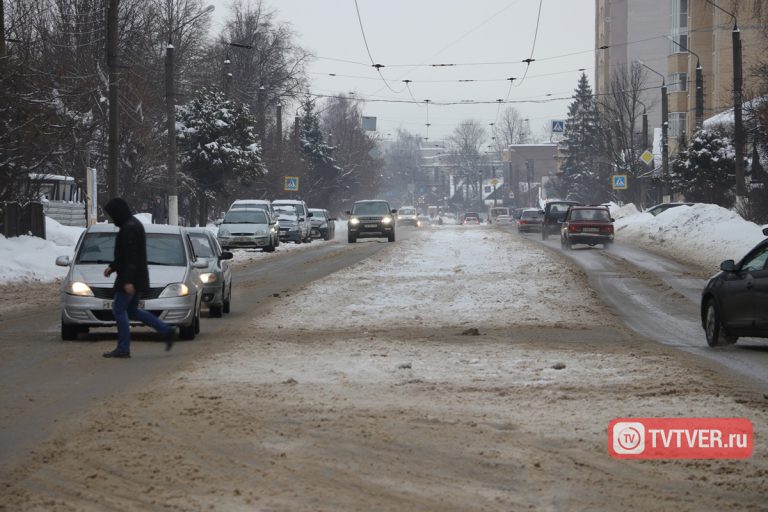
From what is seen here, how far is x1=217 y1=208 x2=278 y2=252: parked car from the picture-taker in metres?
47.3

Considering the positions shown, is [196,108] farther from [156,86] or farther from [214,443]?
[214,443]

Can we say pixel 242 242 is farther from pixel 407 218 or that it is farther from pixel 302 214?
pixel 407 218

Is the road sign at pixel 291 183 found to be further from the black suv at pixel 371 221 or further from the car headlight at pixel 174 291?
the car headlight at pixel 174 291

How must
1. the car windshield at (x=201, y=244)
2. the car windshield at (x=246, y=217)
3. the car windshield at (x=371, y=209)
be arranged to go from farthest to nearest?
the car windshield at (x=371, y=209) → the car windshield at (x=246, y=217) → the car windshield at (x=201, y=244)

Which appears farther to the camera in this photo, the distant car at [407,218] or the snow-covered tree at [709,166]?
the distant car at [407,218]

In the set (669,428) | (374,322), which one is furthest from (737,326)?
(669,428)

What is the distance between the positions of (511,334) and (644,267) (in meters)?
19.3

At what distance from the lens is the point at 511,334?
59.6 ft

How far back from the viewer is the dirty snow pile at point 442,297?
67.3 ft

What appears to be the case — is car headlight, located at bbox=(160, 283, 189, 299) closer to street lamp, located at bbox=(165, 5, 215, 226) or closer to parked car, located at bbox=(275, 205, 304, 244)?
street lamp, located at bbox=(165, 5, 215, 226)

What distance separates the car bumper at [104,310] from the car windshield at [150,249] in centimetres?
100

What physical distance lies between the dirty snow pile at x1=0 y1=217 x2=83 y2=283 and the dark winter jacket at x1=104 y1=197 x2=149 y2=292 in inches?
588

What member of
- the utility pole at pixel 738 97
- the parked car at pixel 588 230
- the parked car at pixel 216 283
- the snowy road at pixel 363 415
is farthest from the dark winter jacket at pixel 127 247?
the parked car at pixel 588 230

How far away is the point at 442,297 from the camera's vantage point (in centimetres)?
2505
